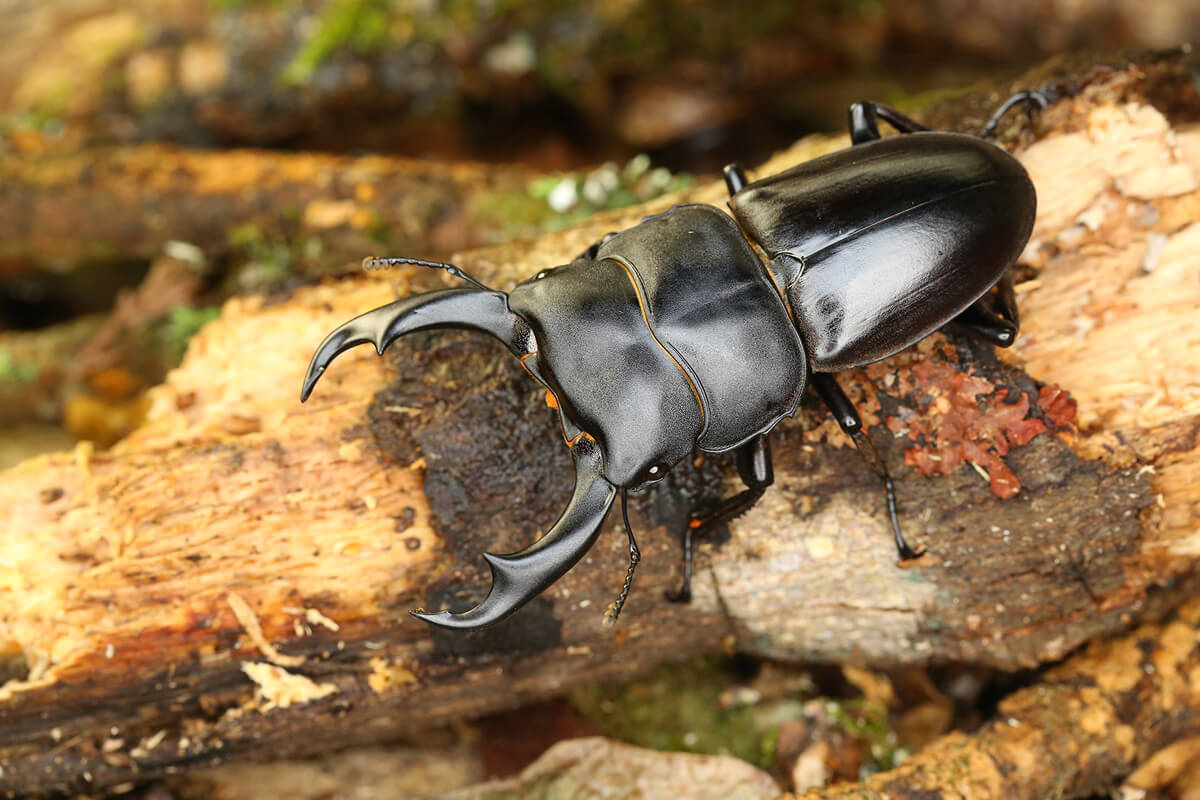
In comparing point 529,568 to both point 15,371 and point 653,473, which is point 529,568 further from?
point 15,371

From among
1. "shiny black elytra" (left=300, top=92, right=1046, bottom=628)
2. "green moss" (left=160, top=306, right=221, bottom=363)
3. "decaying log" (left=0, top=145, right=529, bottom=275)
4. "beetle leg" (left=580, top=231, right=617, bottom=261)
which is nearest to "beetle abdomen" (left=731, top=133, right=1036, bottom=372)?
"shiny black elytra" (left=300, top=92, right=1046, bottom=628)

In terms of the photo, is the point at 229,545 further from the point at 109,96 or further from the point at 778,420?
the point at 109,96

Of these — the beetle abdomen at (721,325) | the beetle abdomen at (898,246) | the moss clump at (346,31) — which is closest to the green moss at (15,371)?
the moss clump at (346,31)

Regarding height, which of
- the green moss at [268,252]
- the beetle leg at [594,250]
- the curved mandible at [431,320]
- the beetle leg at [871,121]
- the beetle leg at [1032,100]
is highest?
the beetle leg at [1032,100]

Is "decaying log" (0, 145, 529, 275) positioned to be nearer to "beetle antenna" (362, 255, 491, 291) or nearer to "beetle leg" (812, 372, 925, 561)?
"beetle antenna" (362, 255, 491, 291)

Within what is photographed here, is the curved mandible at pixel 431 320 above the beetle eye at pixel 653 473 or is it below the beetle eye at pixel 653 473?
above

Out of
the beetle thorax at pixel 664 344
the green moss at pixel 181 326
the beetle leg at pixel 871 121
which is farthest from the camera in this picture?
the green moss at pixel 181 326

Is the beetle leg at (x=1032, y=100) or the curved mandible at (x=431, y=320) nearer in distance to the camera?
the curved mandible at (x=431, y=320)

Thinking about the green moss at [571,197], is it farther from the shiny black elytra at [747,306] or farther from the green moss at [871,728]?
the green moss at [871,728]
